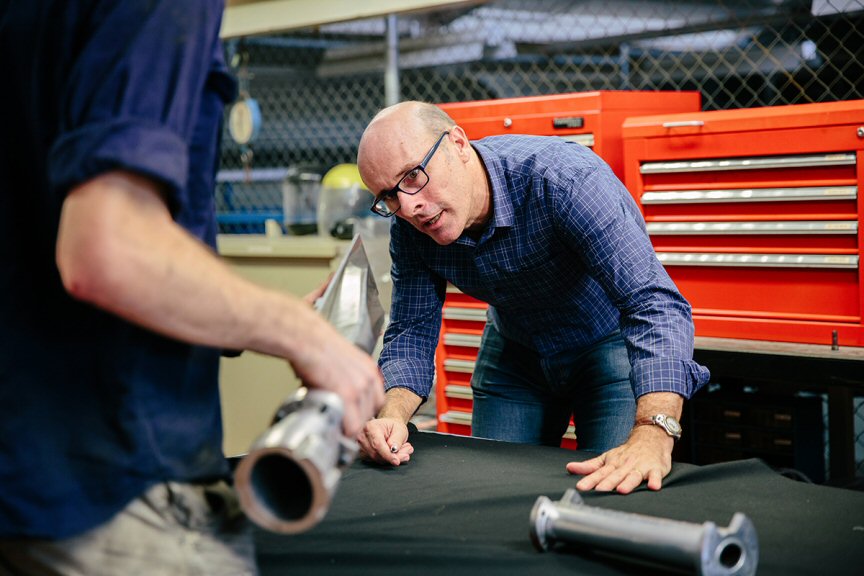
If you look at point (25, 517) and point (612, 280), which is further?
point (612, 280)

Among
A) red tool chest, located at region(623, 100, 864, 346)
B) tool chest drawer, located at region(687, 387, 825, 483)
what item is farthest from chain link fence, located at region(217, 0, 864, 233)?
tool chest drawer, located at region(687, 387, 825, 483)

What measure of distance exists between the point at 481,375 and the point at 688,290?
679 millimetres

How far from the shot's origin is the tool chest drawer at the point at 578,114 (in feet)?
8.07

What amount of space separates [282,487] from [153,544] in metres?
0.12

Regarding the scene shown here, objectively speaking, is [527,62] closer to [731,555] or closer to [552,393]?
[552,393]

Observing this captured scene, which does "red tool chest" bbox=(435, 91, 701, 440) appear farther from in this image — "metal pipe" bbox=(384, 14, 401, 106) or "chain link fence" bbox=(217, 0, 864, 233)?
"metal pipe" bbox=(384, 14, 401, 106)

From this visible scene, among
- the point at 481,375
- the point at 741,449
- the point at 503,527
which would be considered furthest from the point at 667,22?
the point at 503,527

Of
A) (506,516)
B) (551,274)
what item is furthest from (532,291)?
(506,516)

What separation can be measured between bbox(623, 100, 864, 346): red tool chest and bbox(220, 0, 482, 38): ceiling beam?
1138 mm

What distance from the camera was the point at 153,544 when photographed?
0.76 meters

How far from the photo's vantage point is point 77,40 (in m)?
0.68

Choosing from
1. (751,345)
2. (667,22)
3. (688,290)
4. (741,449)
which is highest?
(667,22)

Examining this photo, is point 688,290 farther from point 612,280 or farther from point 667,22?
point 667,22

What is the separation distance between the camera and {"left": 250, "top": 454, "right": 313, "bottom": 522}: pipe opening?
0.72 m
